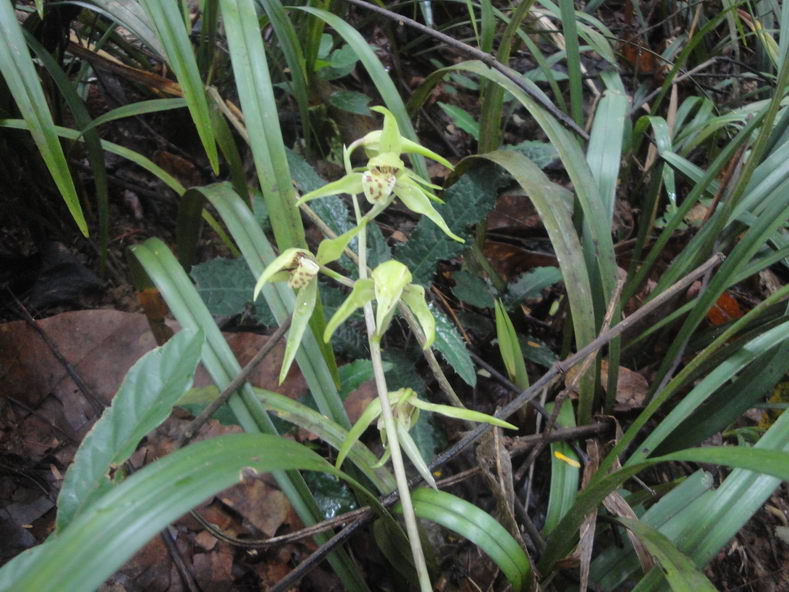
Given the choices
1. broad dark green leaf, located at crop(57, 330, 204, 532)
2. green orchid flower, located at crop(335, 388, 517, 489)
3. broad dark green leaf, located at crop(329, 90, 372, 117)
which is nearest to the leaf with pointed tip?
green orchid flower, located at crop(335, 388, 517, 489)

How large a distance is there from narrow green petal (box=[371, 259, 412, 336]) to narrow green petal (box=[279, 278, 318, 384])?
0.12 m

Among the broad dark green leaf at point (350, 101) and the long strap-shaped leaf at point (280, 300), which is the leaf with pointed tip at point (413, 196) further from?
the broad dark green leaf at point (350, 101)

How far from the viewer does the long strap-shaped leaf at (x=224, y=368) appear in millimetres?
1026

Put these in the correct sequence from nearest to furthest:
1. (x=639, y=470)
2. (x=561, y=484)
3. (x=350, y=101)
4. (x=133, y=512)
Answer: (x=133, y=512)
(x=639, y=470)
(x=561, y=484)
(x=350, y=101)

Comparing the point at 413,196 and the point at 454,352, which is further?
the point at 454,352

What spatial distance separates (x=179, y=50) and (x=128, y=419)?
0.68 metres

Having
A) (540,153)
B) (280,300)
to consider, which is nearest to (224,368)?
(280,300)

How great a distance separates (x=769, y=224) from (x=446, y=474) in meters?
0.99

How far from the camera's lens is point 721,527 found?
95 cm

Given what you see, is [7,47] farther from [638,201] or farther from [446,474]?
[638,201]

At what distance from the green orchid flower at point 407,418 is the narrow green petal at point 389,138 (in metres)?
Answer: 0.38

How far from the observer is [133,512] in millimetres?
550

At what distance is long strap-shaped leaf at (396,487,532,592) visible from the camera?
36.5 inches

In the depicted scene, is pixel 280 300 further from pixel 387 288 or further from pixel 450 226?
pixel 450 226
